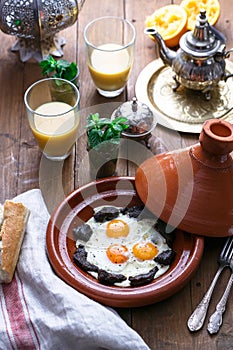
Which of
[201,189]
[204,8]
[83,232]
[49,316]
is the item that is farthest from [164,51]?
[49,316]

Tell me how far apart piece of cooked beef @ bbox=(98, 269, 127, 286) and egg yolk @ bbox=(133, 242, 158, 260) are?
0.27ft

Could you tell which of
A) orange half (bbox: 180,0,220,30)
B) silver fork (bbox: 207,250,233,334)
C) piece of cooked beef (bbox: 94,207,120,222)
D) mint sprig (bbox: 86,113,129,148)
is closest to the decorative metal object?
orange half (bbox: 180,0,220,30)

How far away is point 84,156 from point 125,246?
44cm

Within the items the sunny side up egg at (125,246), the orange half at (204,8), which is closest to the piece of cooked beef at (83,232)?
the sunny side up egg at (125,246)

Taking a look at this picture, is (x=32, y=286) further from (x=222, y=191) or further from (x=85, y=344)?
(x=222, y=191)

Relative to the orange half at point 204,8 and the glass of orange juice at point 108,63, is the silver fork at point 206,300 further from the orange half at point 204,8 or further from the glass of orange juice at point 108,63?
the orange half at point 204,8

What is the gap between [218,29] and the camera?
2533 mm

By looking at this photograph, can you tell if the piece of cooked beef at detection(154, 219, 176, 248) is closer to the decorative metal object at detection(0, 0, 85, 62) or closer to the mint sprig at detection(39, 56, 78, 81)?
the mint sprig at detection(39, 56, 78, 81)

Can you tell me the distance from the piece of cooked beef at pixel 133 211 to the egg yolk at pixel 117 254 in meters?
0.12

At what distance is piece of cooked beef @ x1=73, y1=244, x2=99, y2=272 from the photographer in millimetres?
1743

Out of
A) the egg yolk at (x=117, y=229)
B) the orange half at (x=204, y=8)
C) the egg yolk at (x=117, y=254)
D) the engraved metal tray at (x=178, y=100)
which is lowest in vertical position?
the egg yolk at (x=117, y=254)

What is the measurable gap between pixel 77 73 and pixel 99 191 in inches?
19.0

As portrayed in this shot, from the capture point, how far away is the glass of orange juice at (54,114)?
202 cm

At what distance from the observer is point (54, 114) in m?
2.09
